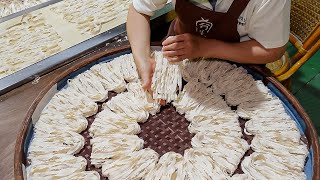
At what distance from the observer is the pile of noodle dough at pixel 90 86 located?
1062 millimetres

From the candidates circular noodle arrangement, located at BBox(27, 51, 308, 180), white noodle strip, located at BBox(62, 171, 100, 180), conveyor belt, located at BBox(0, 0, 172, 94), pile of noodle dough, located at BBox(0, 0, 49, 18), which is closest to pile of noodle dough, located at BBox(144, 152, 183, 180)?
circular noodle arrangement, located at BBox(27, 51, 308, 180)

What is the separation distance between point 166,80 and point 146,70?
2.6 inches

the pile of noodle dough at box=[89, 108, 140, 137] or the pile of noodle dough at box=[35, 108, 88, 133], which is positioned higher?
the pile of noodle dough at box=[35, 108, 88, 133]

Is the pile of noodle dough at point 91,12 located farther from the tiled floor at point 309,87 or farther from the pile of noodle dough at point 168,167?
the tiled floor at point 309,87

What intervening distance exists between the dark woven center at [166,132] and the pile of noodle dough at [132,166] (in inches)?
1.7

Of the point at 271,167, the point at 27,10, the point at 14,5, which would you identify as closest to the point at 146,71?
the point at 271,167

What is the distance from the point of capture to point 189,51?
Result: 1.09 meters

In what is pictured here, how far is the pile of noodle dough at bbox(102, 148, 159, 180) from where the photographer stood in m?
0.87

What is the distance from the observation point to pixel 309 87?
80.8 inches

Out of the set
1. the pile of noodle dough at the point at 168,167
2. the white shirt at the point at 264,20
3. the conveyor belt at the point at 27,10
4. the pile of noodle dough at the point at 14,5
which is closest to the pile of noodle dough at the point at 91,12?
the conveyor belt at the point at 27,10

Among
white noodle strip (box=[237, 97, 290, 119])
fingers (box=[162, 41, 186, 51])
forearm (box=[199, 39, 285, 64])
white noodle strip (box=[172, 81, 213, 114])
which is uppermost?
fingers (box=[162, 41, 186, 51])

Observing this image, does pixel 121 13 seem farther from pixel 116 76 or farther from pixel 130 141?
pixel 130 141

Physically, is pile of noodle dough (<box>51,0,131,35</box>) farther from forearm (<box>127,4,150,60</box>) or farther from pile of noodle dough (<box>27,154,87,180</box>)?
pile of noodle dough (<box>27,154,87,180</box>)

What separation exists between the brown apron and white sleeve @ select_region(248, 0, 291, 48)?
57 millimetres
